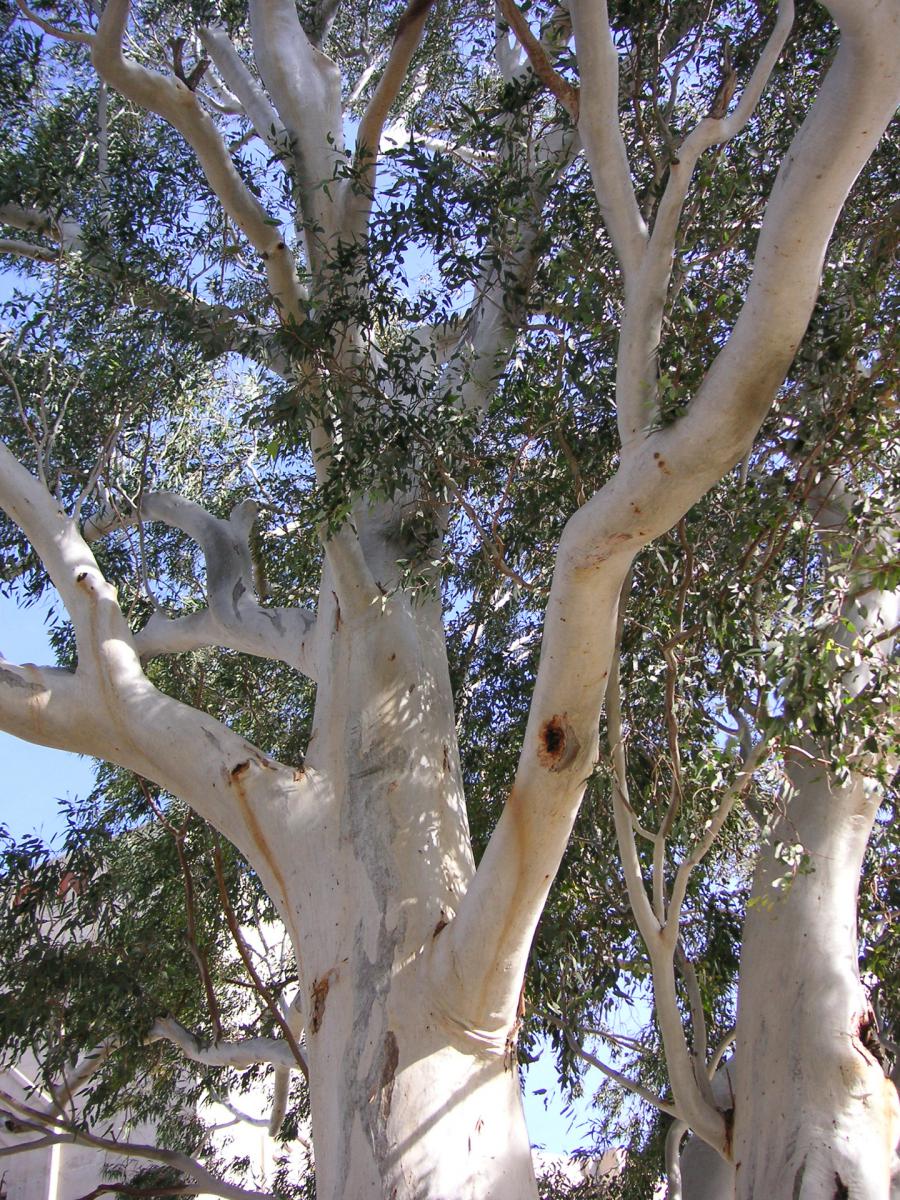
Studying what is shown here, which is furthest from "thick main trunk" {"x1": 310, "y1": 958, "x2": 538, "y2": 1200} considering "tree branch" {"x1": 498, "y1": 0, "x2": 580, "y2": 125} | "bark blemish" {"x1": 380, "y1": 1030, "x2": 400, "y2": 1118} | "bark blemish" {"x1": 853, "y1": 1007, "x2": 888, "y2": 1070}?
"tree branch" {"x1": 498, "y1": 0, "x2": 580, "y2": 125}

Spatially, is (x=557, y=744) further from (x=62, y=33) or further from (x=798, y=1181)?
(x=62, y=33)

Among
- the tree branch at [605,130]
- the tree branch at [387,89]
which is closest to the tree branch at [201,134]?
the tree branch at [387,89]

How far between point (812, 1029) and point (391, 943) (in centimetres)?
140

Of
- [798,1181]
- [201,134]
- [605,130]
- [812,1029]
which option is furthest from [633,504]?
[201,134]

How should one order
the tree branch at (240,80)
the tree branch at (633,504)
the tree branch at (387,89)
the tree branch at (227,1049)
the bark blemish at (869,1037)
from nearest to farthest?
the tree branch at (633,504) → the bark blemish at (869,1037) → the tree branch at (387,89) → the tree branch at (227,1049) → the tree branch at (240,80)

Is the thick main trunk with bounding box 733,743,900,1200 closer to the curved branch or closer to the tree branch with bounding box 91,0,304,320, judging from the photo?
the tree branch with bounding box 91,0,304,320

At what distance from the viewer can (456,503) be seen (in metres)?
5.10

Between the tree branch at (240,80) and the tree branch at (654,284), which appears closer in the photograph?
the tree branch at (654,284)

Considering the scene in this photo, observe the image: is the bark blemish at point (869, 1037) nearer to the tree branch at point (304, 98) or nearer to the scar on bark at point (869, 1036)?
the scar on bark at point (869, 1036)

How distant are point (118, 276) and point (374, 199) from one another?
121 centimetres

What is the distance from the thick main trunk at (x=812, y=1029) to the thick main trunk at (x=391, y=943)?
821 mm

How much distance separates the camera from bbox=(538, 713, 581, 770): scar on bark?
3371 mm

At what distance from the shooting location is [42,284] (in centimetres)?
716

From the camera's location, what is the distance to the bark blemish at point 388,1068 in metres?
3.65
